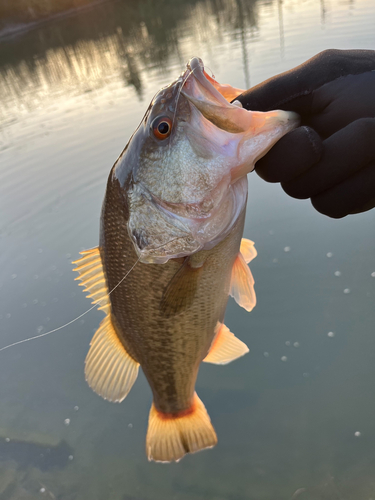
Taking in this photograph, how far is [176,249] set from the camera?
1.43 meters

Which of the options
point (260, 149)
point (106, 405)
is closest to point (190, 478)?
point (106, 405)

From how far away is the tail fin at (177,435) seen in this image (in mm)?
1948

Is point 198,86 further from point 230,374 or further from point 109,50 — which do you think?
point 109,50

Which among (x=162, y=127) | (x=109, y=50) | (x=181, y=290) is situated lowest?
(x=109, y=50)

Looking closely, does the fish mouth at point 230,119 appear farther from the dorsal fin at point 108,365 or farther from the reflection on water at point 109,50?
the reflection on water at point 109,50

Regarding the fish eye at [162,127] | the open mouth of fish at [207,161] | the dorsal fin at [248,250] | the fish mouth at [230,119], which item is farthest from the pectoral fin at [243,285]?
the fish eye at [162,127]

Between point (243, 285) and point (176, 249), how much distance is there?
1.61 ft

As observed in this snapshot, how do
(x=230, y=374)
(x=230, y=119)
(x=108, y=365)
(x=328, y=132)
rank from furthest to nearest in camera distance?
(x=230, y=374) < (x=108, y=365) < (x=328, y=132) < (x=230, y=119)

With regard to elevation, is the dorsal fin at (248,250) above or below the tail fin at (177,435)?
above

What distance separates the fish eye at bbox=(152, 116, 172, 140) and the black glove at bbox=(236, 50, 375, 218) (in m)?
0.38

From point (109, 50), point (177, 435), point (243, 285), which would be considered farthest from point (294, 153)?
point (109, 50)

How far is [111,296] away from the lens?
5.71ft

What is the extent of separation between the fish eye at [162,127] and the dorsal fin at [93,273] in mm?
609

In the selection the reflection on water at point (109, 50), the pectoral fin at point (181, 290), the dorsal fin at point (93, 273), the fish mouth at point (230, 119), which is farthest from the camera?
the reflection on water at point (109, 50)
